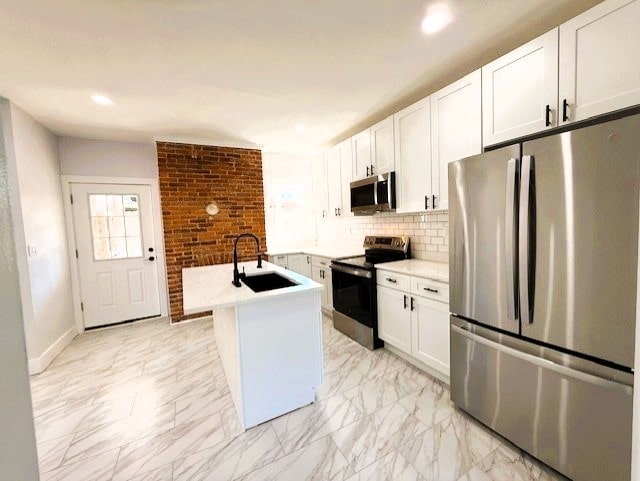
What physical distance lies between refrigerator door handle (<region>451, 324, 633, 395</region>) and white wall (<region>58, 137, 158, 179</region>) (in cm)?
436

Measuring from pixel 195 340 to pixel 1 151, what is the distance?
3318mm

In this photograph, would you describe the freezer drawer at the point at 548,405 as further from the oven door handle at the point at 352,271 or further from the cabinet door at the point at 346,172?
the cabinet door at the point at 346,172

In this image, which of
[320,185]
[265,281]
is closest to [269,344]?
[265,281]

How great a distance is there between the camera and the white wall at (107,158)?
12.0 ft

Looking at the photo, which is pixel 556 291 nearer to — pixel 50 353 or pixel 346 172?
pixel 346 172

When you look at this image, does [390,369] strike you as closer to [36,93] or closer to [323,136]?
[323,136]

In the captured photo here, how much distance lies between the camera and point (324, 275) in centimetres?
393

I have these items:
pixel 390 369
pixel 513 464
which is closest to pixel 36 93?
pixel 390 369

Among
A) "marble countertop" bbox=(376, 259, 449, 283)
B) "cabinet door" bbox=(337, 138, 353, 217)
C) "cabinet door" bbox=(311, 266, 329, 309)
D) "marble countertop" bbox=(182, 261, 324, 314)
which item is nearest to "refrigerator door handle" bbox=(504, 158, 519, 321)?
"marble countertop" bbox=(376, 259, 449, 283)

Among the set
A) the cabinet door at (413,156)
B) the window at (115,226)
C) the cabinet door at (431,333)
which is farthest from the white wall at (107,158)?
the cabinet door at (431,333)

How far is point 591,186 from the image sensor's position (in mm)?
1313

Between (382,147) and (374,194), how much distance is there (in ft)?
1.67

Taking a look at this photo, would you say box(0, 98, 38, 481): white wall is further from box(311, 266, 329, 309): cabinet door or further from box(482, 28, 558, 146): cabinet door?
box(311, 266, 329, 309): cabinet door

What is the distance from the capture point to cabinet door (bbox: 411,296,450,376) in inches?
88.7
